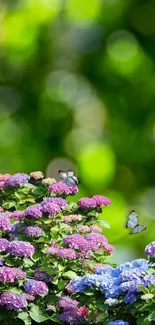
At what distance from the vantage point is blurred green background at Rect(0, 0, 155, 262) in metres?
2.23

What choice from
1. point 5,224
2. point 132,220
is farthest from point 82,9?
point 5,224

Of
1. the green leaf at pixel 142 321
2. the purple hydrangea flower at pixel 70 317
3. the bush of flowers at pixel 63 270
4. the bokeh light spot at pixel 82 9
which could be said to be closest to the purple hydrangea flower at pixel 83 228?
the bush of flowers at pixel 63 270

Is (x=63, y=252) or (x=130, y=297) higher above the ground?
(x=63, y=252)

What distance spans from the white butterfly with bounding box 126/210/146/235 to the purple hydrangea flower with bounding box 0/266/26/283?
56cm

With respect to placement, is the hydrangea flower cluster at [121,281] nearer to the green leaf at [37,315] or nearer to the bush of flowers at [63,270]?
the bush of flowers at [63,270]

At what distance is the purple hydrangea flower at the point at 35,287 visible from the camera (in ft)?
9.76

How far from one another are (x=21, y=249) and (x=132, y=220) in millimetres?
552

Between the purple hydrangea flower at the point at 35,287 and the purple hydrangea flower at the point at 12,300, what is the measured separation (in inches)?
3.0

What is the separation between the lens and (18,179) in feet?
11.4

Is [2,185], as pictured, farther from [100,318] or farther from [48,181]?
[100,318]

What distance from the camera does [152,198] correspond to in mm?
2533

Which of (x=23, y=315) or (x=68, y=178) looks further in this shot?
(x=68, y=178)

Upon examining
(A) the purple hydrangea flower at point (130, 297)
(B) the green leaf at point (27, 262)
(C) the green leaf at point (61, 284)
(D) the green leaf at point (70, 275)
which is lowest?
(A) the purple hydrangea flower at point (130, 297)

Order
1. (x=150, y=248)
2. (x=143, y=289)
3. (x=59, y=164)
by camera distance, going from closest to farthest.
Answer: (x=59, y=164)
(x=143, y=289)
(x=150, y=248)
